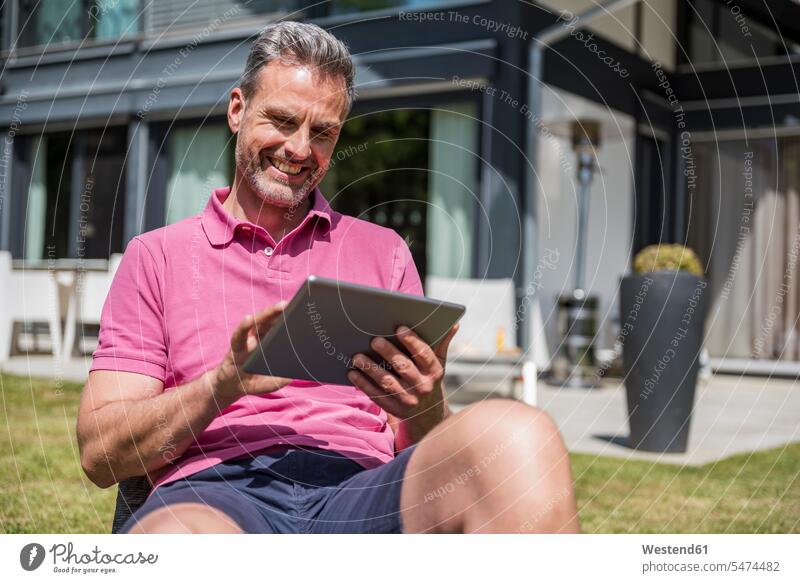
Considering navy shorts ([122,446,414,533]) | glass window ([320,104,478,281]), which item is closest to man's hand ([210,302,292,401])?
navy shorts ([122,446,414,533])

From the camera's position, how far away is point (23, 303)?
817 centimetres

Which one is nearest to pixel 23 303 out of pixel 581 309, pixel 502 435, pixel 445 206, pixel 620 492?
pixel 445 206

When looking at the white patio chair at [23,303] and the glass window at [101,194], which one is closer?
the white patio chair at [23,303]

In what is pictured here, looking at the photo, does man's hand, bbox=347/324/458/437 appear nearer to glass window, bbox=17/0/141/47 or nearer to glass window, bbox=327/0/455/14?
glass window, bbox=327/0/455/14

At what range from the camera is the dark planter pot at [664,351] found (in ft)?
16.1

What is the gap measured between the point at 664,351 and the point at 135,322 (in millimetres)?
3698

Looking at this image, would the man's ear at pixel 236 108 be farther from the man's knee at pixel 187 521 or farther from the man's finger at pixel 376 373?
the man's knee at pixel 187 521

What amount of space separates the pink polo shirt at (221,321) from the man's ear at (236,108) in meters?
0.18

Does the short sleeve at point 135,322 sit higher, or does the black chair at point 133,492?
the short sleeve at point 135,322

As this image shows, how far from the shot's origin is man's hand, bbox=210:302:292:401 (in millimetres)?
1452

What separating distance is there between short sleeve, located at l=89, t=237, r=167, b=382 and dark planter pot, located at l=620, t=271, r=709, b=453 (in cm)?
347

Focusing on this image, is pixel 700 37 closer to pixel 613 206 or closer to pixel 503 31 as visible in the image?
pixel 613 206

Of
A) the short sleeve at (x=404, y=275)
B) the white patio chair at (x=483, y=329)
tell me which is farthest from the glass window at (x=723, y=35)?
the short sleeve at (x=404, y=275)

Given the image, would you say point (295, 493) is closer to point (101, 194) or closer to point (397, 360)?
point (397, 360)
